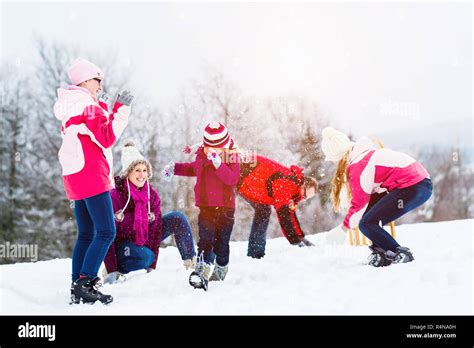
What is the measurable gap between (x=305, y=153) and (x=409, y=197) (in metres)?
6.80

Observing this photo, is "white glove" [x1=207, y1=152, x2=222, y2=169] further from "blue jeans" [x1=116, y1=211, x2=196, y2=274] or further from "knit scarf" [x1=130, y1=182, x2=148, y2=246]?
"blue jeans" [x1=116, y1=211, x2=196, y2=274]

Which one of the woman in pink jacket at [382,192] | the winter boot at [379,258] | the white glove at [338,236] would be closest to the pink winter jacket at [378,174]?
the woman in pink jacket at [382,192]

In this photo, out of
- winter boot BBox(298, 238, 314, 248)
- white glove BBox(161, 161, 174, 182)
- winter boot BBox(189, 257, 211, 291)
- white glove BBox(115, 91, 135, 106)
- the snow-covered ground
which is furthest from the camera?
winter boot BBox(298, 238, 314, 248)

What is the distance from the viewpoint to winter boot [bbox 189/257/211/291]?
394 cm

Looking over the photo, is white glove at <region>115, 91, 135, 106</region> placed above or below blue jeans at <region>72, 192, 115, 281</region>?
above

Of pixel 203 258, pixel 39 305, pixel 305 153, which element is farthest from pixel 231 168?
pixel 305 153

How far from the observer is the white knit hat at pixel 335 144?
4879mm

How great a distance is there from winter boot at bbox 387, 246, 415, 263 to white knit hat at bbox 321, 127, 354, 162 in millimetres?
1163

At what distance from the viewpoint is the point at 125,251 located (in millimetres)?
4523

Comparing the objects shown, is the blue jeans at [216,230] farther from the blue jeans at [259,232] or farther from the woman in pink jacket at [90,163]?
the blue jeans at [259,232]

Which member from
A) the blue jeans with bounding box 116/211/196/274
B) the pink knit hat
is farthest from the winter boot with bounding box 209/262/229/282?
the pink knit hat

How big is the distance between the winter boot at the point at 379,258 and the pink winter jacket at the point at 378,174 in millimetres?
347

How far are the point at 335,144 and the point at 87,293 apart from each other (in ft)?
8.78
